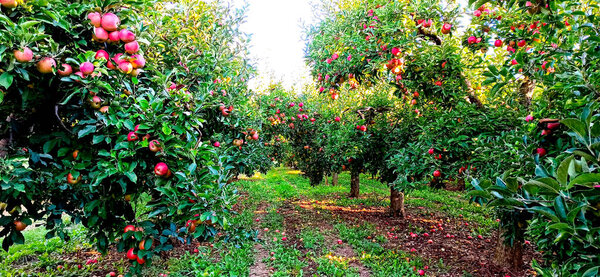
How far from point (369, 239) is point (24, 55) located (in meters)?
6.46

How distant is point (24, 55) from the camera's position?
1.45 metres

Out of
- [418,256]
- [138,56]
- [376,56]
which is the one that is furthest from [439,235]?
[138,56]

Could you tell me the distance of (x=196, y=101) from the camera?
231 centimetres

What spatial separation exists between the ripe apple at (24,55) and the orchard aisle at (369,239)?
103 inches

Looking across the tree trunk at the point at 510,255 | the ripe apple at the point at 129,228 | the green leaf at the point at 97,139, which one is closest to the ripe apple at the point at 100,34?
the green leaf at the point at 97,139

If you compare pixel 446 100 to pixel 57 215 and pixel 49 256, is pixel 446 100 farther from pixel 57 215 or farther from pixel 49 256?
pixel 49 256

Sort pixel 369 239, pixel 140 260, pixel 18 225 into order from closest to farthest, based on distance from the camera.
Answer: pixel 18 225, pixel 140 260, pixel 369 239

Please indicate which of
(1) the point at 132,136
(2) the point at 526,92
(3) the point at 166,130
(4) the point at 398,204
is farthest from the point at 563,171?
(4) the point at 398,204

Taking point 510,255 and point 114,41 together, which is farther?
point 510,255

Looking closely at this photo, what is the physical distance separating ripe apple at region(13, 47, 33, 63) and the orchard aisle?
103 inches

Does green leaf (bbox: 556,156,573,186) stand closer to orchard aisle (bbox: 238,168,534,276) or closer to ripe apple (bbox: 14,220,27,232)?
orchard aisle (bbox: 238,168,534,276)

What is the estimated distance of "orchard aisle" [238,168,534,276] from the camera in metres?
4.80

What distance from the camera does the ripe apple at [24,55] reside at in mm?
1427

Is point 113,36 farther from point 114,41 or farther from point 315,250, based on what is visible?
point 315,250
